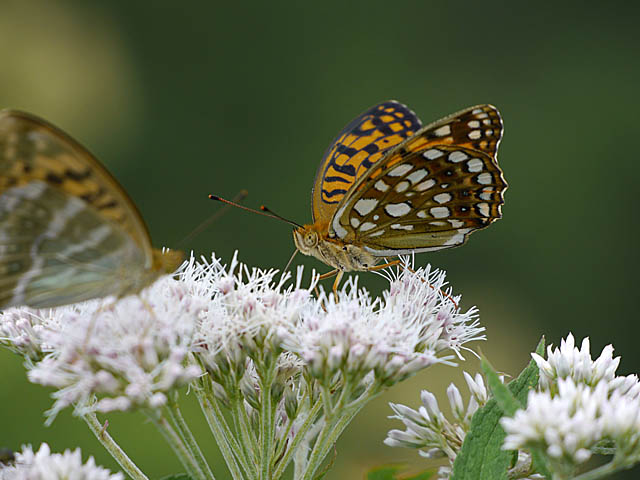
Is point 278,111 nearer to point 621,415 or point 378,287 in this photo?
point 378,287

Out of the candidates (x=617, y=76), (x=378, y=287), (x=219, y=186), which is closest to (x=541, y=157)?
(x=617, y=76)

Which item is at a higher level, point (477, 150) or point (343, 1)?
point (343, 1)

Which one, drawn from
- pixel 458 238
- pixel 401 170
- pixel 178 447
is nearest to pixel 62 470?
pixel 178 447

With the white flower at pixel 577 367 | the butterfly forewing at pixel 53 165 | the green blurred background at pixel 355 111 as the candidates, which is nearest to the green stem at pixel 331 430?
the white flower at pixel 577 367

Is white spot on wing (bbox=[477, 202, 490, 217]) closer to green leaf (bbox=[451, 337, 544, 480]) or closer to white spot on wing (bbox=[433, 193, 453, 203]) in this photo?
white spot on wing (bbox=[433, 193, 453, 203])

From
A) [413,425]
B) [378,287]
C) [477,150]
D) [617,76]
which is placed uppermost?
[617,76]

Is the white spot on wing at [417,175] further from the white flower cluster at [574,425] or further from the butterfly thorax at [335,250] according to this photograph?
the white flower cluster at [574,425]
